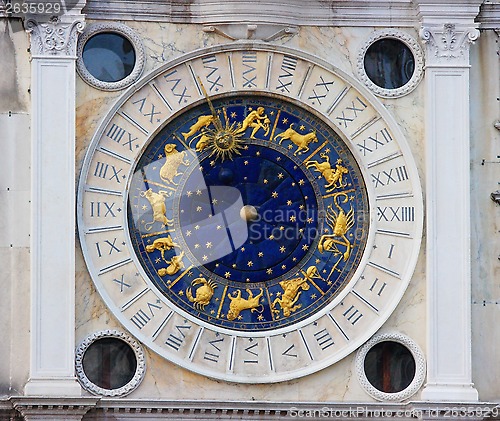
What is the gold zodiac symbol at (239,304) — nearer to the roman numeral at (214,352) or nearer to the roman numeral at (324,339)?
the roman numeral at (214,352)

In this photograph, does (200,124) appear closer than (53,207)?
No

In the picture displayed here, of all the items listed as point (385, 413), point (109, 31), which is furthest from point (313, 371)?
point (109, 31)

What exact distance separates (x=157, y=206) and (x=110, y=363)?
1439 millimetres

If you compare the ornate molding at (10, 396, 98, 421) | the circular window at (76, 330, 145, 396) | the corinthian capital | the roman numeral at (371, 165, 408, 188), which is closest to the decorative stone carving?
the corinthian capital

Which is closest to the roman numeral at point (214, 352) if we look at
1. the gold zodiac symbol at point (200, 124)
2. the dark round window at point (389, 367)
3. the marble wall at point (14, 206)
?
the dark round window at point (389, 367)

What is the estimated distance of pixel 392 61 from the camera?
2011 centimetres

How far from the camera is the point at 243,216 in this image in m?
19.8

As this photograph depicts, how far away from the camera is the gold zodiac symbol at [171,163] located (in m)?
19.8

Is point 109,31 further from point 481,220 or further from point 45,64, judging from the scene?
point 481,220

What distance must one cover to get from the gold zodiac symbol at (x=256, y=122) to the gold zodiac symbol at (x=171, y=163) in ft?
1.81

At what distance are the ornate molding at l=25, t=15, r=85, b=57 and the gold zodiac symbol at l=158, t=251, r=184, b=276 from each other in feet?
6.53

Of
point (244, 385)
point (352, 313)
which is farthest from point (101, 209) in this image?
point (352, 313)

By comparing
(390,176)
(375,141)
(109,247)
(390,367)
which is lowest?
(390,367)

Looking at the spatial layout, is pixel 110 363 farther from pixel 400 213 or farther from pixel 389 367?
pixel 400 213
